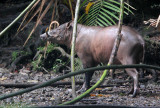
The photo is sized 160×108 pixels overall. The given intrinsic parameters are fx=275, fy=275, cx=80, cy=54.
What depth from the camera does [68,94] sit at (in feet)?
12.2

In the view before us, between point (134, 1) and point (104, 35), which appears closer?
point (104, 35)

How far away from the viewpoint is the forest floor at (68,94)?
3025 mm

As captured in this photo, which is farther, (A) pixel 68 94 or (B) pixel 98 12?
(A) pixel 68 94

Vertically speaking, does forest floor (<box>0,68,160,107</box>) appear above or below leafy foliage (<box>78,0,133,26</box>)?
below

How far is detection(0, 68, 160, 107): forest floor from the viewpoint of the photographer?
119 inches

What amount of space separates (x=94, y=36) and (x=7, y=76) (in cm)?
209

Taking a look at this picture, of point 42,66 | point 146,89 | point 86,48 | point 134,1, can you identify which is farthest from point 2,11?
point 146,89

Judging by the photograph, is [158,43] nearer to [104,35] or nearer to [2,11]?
[104,35]

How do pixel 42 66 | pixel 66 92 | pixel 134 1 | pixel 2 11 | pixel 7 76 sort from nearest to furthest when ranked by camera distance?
1. pixel 66 92
2. pixel 7 76
3. pixel 42 66
4. pixel 134 1
5. pixel 2 11

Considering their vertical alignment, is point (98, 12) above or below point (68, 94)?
above

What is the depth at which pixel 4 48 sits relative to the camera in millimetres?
7070

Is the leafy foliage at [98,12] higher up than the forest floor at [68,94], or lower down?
higher up

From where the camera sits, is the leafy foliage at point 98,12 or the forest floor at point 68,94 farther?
the forest floor at point 68,94

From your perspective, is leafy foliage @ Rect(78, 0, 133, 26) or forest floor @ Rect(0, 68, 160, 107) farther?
forest floor @ Rect(0, 68, 160, 107)
